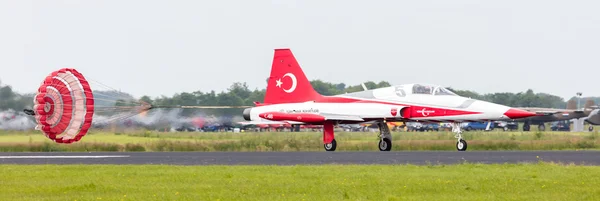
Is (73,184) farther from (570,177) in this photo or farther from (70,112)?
(70,112)

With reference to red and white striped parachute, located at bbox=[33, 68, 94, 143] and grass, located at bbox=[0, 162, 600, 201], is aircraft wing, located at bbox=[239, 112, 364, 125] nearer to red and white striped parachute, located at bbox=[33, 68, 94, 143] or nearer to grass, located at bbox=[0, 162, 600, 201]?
red and white striped parachute, located at bbox=[33, 68, 94, 143]

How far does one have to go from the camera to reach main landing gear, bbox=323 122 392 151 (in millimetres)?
31453

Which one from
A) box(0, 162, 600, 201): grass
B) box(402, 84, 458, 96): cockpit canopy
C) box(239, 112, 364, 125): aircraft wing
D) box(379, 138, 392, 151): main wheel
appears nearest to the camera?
box(0, 162, 600, 201): grass

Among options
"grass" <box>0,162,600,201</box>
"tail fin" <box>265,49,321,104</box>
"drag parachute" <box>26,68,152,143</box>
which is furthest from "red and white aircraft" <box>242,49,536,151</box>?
"grass" <box>0,162,600,201</box>

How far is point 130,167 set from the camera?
20.2m

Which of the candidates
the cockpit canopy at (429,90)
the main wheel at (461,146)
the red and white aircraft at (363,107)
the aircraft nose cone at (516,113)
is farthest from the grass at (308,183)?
the cockpit canopy at (429,90)

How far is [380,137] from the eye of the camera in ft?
104


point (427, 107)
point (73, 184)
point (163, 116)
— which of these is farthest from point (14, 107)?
point (73, 184)

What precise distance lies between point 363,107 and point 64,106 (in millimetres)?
9824

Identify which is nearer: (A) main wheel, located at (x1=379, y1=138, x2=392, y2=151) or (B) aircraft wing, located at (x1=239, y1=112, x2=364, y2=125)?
(A) main wheel, located at (x1=379, y1=138, x2=392, y2=151)

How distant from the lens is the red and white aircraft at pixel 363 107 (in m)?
29.9

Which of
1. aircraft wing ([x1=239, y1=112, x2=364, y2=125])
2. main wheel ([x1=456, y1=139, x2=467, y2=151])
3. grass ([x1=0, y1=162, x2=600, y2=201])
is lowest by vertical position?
grass ([x1=0, y1=162, x2=600, y2=201])

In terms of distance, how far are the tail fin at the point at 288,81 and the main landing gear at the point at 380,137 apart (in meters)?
1.62

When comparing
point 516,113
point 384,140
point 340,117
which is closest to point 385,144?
point 384,140
